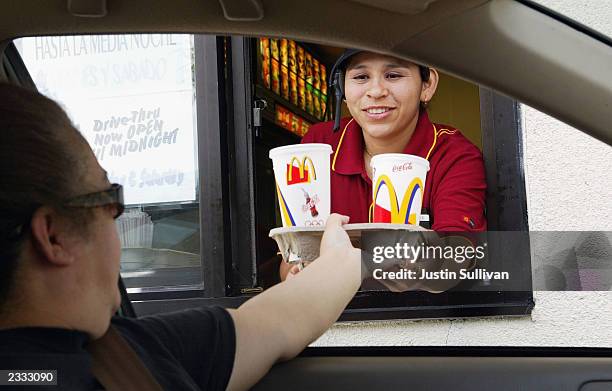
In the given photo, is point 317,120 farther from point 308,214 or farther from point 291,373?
point 291,373

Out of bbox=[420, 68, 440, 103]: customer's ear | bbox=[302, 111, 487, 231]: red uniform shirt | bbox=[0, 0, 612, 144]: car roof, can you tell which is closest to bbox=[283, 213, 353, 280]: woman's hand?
bbox=[0, 0, 612, 144]: car roof

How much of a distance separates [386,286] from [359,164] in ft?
1.78

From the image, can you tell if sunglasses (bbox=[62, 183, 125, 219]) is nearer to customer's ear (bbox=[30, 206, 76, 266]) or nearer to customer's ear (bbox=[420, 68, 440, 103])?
customer's ear (bbox=[30, 206, 76, 266])

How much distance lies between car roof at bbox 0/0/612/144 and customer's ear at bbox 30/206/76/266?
0.32 meters

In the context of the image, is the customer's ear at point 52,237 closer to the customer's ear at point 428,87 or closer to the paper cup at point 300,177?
the paper cup at point 300,177

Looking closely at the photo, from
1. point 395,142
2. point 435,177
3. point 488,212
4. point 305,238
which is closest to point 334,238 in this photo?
point 305,238

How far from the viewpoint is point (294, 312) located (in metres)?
1.67

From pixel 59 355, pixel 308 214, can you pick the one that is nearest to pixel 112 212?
pixel 59 355

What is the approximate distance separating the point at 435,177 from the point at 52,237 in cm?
211

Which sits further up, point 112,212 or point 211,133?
point 211,133

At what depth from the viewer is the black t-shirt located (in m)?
1.19

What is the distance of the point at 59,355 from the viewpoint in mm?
1216

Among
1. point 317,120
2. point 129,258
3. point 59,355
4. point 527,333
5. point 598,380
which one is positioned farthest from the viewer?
point 317,120

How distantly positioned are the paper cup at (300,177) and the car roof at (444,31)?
992mm
